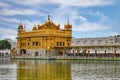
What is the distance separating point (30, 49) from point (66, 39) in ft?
30.9

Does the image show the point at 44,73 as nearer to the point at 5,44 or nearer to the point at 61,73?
the point at 61,73

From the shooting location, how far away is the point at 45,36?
83625 mm

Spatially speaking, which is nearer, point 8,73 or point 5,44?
point 8,73

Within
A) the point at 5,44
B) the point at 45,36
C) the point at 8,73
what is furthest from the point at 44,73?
the point at 5,44

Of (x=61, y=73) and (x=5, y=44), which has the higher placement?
(x=5, y=44)

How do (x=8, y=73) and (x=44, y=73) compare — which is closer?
(x=44, y=73)

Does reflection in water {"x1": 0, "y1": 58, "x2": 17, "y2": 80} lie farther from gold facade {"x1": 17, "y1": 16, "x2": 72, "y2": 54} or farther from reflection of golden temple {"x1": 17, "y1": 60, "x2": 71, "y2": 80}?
gold facade {"x1": 17, "y1": 16, "x2": 72, "y2": 54}

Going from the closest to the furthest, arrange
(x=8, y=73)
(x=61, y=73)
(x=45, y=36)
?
1. (x=61, y=73)
2. (x=8, y=73)
3. (x=45, y=36)

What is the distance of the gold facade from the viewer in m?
83.8

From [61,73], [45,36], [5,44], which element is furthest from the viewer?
[5,44]

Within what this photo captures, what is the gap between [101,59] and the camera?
64.8 meters

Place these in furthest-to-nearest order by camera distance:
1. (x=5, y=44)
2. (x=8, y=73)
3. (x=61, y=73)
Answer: (x=5, y=44) < (x=8, y=73) < (x=61, y=73)

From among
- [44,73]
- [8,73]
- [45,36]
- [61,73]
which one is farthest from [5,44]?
[61,73]

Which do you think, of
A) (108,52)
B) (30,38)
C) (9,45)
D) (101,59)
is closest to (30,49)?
(30,38)
